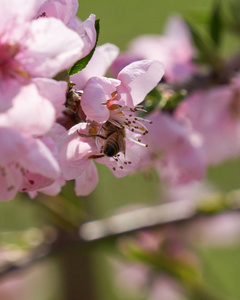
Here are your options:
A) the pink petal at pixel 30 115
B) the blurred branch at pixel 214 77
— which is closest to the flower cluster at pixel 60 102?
the pink petal at pixel 30 115

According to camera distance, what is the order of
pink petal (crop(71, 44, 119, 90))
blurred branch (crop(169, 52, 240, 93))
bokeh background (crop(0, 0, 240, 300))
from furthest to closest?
bokeh background (crop(0, 0, 240, 300))
blurred branch (crop(169, 52, 240, 93))
pink petal (crop(71, 44, 119, 90))

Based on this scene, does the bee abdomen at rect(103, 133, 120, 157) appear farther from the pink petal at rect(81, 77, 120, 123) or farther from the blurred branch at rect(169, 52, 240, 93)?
the blurred branch at rect(169, 52, 240, 93)

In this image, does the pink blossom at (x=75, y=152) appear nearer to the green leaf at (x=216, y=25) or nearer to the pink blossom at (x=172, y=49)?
the pink blossom at (x=172, y=49)

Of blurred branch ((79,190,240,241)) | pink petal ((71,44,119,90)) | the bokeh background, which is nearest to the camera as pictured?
pink petal ((71,44,119,90))

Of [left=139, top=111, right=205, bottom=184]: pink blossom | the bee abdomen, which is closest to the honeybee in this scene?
the bee abdomen

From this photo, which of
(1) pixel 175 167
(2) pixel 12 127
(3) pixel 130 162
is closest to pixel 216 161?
(1) pixel 175 167

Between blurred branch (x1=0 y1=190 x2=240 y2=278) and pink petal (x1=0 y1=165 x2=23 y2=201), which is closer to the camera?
pink petal (x1=0 y1=165 x2=23 y2=201)

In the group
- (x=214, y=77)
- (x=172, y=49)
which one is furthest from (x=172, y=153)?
(x=172, y=49)
